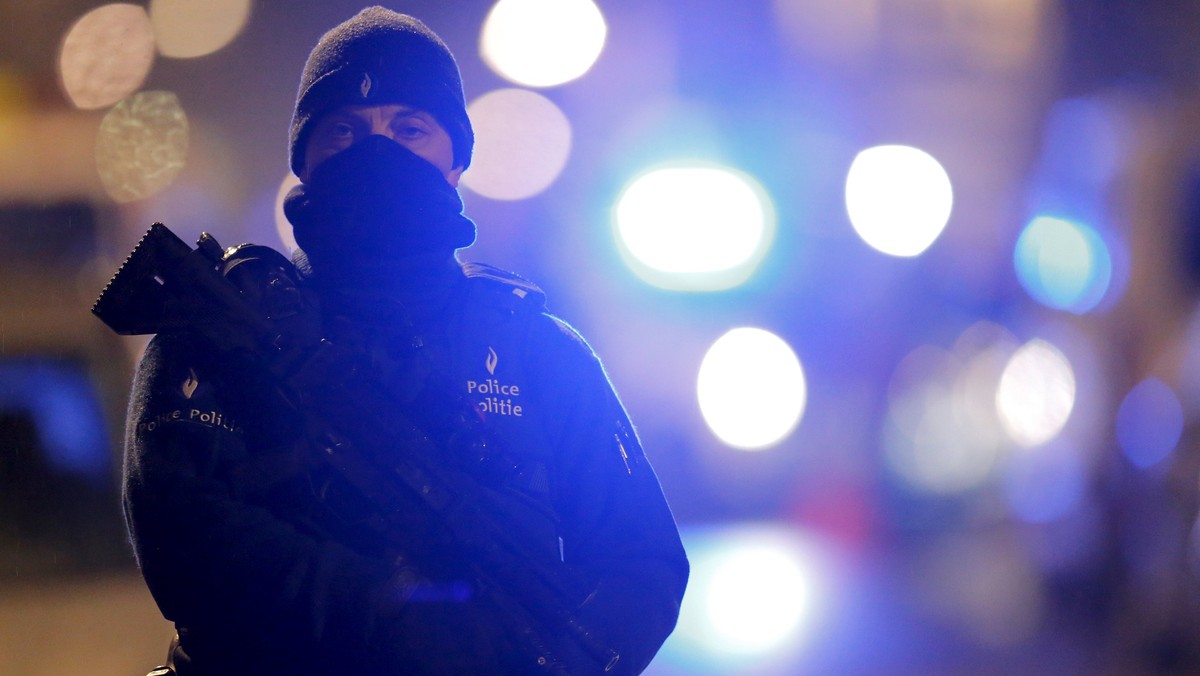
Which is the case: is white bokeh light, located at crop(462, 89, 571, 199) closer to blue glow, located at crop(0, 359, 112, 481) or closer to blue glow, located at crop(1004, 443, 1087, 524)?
blue glow, located at crop(0, 359, 112, 481)

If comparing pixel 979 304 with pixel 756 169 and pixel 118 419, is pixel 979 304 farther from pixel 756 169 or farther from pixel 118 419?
pixel 118 419

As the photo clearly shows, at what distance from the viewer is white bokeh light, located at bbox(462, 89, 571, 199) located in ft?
37.6

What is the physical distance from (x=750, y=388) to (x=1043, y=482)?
4294mm

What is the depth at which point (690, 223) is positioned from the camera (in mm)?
12570

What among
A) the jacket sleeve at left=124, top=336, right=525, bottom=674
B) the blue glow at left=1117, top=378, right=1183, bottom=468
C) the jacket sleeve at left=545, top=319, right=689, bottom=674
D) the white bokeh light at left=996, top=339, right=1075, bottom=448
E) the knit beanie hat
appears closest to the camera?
the jacket sleeve at left=124, top=336, right=525, bottom=674

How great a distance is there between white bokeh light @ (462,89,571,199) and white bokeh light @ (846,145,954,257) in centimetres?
527

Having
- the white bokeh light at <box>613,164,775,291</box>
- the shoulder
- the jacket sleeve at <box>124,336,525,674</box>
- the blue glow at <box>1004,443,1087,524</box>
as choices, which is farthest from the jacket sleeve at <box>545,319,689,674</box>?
the white bokeh light at <box>613,164,775,291</box>

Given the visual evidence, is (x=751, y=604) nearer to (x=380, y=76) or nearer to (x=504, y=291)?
(x=504, y=291)

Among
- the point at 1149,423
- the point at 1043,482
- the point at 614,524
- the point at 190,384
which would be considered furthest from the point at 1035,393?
the point at 190,384

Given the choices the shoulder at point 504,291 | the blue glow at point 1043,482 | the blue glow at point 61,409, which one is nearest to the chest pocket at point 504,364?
the shoulder at point 504,291

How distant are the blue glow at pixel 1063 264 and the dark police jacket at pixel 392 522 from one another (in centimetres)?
1076

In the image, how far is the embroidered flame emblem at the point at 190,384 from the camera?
178 centimetres

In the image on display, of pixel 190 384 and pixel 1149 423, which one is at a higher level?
pixel 190 384

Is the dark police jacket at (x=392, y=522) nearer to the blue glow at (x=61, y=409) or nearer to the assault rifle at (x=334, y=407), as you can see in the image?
the assault rifle at (x=334, y=407)
